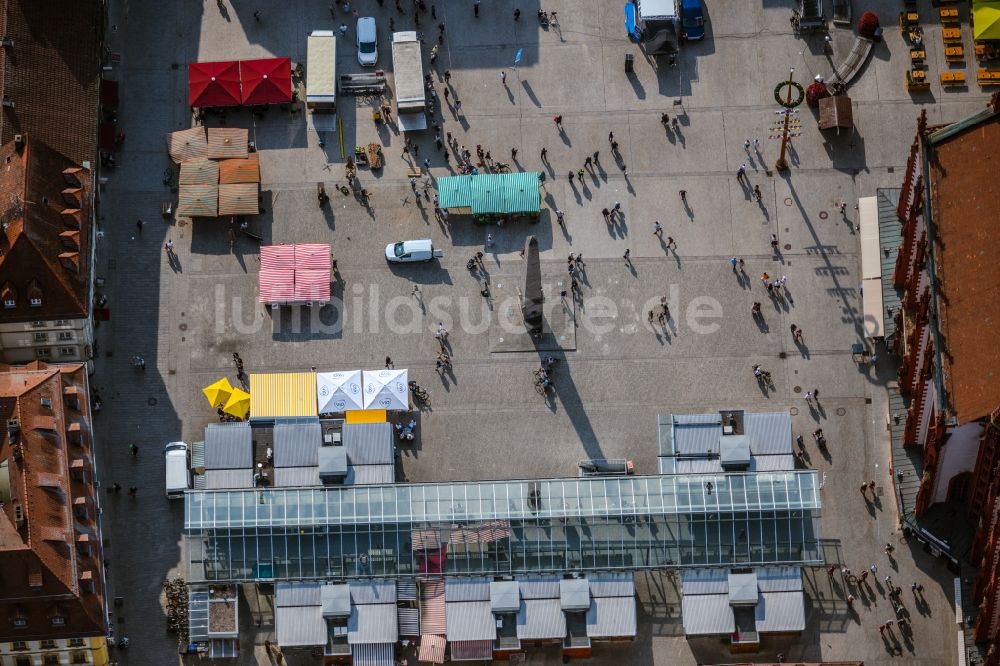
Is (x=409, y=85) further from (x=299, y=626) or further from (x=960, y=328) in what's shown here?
(x=960, y=328)

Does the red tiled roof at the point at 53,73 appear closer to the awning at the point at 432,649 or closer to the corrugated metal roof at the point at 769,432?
the awning at the point at 432,649

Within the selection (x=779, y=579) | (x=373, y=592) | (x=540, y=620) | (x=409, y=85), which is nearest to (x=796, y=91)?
(x=409, y=85)

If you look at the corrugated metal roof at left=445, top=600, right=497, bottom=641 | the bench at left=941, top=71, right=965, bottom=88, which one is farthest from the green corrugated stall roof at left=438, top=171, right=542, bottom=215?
the bench at left=941, top=71, right=965, bottom=88

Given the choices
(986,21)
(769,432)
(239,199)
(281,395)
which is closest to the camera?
(769,432)

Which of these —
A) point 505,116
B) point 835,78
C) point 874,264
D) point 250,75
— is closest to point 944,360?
point 874,264

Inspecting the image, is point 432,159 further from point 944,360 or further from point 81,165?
point 944,360
